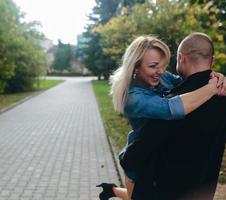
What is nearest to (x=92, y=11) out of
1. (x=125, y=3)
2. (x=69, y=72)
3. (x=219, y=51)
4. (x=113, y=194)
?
(x=125, y=3)

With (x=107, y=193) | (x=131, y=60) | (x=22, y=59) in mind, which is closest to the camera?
(x=131, y=60)

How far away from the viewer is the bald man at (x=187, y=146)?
2.36 meters

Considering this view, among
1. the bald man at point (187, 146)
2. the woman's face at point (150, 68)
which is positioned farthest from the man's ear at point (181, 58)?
→ the woman's face at point (150, 68)

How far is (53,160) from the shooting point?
27.6 ft

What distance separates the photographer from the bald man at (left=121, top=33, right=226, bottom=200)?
2359 millimetres

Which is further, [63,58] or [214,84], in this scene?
[63,58]

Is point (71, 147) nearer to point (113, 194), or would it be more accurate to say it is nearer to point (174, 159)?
point (113, 194)

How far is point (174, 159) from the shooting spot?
239cm

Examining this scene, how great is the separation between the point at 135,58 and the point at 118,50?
12.5 m

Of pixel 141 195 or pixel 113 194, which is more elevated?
pixel 141 195

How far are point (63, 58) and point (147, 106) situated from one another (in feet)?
334

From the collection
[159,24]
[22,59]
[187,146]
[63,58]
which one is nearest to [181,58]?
[187,146]

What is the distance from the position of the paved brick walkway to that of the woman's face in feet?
11.8

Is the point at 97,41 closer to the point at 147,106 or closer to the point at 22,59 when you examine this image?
the point at 22,59
